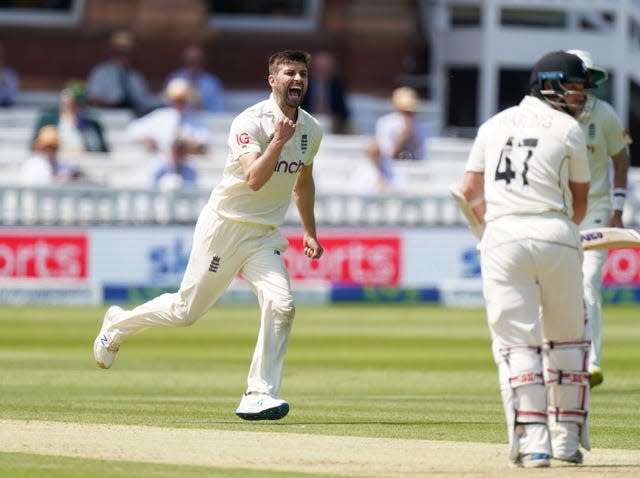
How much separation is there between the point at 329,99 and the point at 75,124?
3.56 metres

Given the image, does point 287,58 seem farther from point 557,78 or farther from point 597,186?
point 597,186

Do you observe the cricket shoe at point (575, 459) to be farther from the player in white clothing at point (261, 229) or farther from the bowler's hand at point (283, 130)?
the bowler's hand at point (283, 130)

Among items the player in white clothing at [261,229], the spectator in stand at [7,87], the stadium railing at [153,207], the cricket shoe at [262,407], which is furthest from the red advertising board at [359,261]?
the cricket shoe at [262,407]

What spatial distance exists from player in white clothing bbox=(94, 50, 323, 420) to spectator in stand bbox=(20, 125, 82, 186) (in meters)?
9.04

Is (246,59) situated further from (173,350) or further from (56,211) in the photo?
(173,350)

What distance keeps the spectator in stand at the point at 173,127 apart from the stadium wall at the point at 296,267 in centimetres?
143

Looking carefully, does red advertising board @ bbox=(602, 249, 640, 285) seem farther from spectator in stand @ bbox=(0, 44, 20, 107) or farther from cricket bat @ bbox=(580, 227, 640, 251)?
cricket bat @ bbox=(580, 227, 640, 251)

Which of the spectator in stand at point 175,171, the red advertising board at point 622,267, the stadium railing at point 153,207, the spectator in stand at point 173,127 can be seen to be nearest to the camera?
the stadium railing at point 153,207

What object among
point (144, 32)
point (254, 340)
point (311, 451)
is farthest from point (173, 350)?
point (144, 32)

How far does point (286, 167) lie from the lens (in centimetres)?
840

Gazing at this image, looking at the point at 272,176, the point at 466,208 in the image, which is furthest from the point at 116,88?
the point at 466,208

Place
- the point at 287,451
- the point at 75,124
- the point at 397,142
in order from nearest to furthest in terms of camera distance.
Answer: the point at 287,451
the point at 75,124
the point at 397,142

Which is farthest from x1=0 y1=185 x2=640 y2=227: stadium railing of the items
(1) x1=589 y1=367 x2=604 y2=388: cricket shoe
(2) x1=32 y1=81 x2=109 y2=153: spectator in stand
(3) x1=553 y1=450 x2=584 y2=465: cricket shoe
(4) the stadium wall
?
(3) x1=553 y1=450 x2=584 y2=465: cricket shoe

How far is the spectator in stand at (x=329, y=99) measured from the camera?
20719 millimetres
